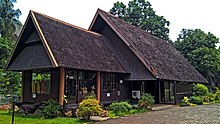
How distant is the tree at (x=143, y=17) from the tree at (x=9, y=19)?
15.3 meters

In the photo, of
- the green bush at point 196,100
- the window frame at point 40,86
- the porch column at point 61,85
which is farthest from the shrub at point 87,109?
the green bush at point 196,100

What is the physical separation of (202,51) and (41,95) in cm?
2435

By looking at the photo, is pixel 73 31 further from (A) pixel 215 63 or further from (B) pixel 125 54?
(A) pixel 215 63

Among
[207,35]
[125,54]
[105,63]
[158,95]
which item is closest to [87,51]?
[105,63]

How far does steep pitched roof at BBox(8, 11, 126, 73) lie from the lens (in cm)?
1287

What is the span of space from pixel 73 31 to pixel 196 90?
1291 centimetres

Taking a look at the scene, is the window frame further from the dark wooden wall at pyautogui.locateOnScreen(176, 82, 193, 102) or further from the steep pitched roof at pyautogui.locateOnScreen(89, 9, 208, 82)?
the dark wooden wall at pyautogui.locateOnScreen(176, 82, 193, 102)

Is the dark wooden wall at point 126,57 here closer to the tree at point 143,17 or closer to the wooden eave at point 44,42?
the wooden eave at point 44,42

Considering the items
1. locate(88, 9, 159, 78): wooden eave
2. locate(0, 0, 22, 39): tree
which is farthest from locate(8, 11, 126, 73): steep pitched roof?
locate(0, 0, 22, 39): tree

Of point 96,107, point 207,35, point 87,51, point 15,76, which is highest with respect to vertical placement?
point 207,35

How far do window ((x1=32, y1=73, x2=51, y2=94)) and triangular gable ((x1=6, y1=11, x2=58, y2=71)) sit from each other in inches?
43.6

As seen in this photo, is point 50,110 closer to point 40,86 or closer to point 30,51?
point 40,86

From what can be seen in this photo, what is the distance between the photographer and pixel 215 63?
102 feet

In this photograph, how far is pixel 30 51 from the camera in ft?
48.3
